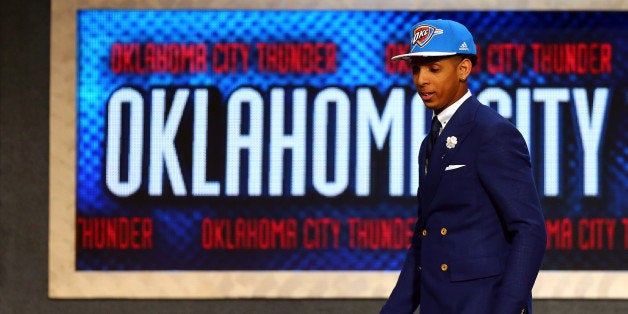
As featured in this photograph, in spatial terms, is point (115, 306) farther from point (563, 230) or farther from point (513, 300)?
point (513, 300)

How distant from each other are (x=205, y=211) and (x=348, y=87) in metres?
0.90

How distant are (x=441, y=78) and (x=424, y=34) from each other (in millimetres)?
110

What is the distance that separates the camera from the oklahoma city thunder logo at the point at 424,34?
2.24 m

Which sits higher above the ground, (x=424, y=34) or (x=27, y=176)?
(x=424, y=34)

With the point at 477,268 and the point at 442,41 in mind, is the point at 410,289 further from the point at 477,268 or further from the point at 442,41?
the point at 442,41

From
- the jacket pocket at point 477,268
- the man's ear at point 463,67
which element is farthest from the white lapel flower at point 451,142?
the jacket pocket at point 477,268

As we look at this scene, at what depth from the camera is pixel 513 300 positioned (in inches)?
82.6

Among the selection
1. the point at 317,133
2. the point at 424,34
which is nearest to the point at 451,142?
the point at 424,34

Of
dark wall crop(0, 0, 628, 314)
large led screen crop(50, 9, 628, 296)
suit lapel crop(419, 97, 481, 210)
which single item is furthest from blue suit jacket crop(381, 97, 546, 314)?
dark wall crop(0, 0, 628, 314)

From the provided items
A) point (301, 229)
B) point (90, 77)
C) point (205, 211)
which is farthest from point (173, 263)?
point (90, 77)

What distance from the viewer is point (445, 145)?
2268mm

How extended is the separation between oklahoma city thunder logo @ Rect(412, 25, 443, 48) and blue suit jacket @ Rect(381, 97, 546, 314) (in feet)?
0.59

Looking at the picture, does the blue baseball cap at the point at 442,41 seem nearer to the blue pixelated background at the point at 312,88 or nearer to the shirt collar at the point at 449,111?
the shirt collar at the point at 449,111

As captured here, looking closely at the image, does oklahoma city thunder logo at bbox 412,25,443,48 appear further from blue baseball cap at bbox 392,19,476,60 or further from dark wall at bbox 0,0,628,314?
dark wall at bbox 0,0,628,314
